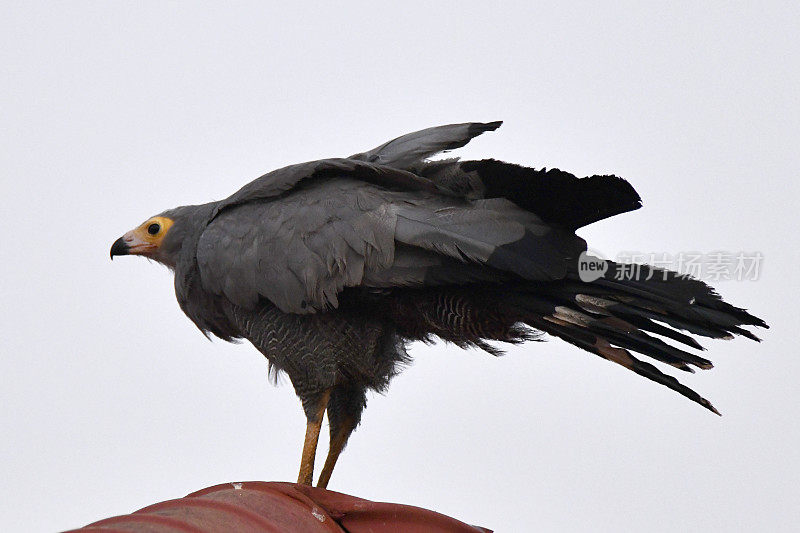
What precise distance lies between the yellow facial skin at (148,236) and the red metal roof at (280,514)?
1667 millimetres

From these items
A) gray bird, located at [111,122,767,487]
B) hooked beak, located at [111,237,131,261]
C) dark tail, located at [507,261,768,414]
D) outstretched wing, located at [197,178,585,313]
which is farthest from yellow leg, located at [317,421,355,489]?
hooked beak, located at [111,237,131,261]

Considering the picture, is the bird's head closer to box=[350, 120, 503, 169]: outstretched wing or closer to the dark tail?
box=[350, 120, 503, 169]: outstretched wing

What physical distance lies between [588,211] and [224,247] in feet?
5.09

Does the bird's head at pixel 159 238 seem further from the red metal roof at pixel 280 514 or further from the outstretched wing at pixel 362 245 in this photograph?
the red metal roof at pixel 280 514

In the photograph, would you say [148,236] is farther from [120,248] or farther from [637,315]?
[637,315]

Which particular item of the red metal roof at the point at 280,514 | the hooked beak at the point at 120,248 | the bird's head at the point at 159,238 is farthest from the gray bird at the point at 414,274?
the red metal roof at the point at 280,514

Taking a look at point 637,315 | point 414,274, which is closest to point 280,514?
point 414,274

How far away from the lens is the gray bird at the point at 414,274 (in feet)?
10.4

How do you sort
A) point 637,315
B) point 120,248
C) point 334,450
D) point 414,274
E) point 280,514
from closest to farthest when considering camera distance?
point 280,514, point 637,315, point 414,274, point 334,450, point 120,248

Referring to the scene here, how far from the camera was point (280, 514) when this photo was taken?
2.81 meters

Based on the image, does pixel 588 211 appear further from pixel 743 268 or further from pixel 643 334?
pixel 743 268

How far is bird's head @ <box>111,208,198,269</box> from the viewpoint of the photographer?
4.25 metres

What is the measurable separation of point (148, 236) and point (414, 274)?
1.66 meters

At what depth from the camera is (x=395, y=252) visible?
11.2 feet
